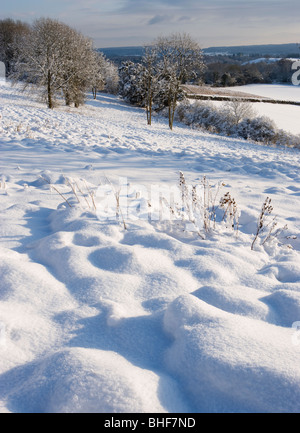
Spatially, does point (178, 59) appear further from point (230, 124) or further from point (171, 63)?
point (230, 124)

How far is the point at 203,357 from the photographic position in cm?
153

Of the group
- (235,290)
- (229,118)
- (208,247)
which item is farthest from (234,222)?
(229,118)

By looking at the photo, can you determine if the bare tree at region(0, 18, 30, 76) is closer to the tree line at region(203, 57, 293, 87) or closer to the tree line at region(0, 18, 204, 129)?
the tree line at region(0, 18, 204, 129)

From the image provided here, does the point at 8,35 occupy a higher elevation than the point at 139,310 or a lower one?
higher

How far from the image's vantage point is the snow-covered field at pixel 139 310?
1399mm

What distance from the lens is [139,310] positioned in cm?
203

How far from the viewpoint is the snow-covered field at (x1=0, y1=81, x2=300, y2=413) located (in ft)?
4.59

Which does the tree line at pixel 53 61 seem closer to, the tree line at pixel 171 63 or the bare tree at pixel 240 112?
the tree line at pixel 171 63

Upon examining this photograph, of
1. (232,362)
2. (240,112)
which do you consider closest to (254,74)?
(240,112)

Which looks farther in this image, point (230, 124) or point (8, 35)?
point (8, 35)

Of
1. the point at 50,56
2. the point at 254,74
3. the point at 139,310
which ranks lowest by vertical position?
the point at 139,310

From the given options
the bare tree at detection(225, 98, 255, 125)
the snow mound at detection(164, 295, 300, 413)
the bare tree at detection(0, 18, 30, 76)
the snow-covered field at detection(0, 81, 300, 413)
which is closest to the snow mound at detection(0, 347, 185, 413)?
the snow-covered field at detection(0, 81, 300, 413)

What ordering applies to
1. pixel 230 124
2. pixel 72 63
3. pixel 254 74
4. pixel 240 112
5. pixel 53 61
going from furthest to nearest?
pixel 254 74
pixel 240 112
pixel 230 124
pixel 72 63
pixel 53 61

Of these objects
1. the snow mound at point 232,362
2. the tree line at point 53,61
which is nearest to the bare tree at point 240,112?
the tree line at point 53,61
